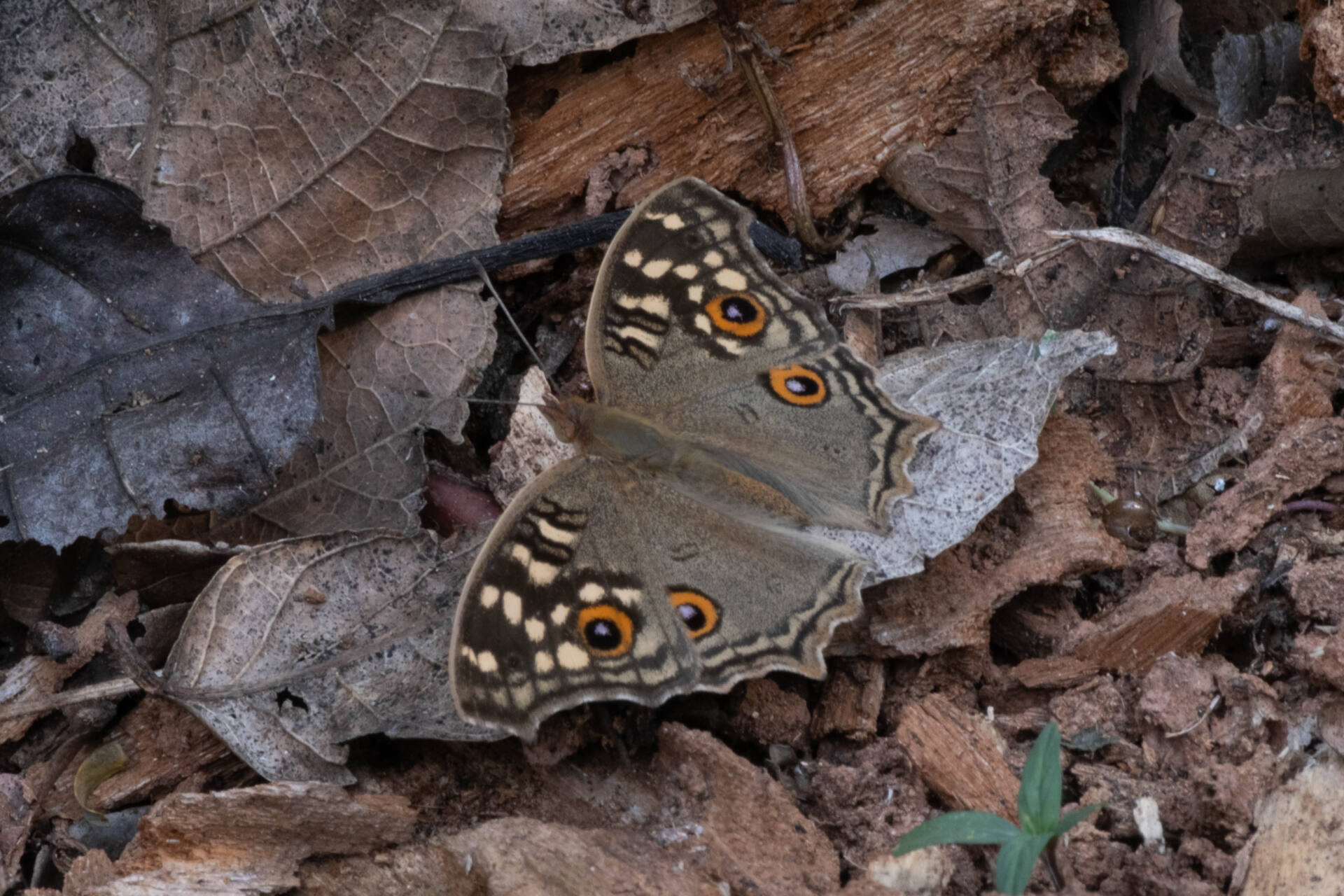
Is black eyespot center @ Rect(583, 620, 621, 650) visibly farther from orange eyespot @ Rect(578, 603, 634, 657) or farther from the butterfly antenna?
the butterfly antenna

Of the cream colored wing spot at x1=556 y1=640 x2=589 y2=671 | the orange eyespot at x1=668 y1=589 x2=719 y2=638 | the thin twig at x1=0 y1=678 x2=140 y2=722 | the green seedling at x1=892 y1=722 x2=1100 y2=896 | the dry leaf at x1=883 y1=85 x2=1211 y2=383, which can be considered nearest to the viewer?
the green seedling at x1=892 y1=722 x2=1100 y2=896

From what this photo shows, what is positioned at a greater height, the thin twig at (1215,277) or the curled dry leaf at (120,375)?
the curled dry leaf at (120,375)

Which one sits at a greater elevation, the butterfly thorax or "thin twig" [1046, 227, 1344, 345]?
the butterfly thorax

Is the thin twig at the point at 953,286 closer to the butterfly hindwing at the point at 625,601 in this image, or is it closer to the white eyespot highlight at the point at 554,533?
the butterfly hindwing at the point at 625,601

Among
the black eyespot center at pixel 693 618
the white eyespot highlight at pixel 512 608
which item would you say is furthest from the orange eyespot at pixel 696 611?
the white eyespot highlight at pixel 512 608

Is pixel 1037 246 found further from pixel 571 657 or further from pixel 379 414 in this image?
pixel 379 414

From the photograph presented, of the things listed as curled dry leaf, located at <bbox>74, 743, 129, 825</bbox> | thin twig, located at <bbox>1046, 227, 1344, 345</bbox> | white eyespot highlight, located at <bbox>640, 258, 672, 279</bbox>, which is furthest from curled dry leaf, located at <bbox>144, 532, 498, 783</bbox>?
thin twig, located at <bbox>1046, 227, 1344, 345</bbox>
